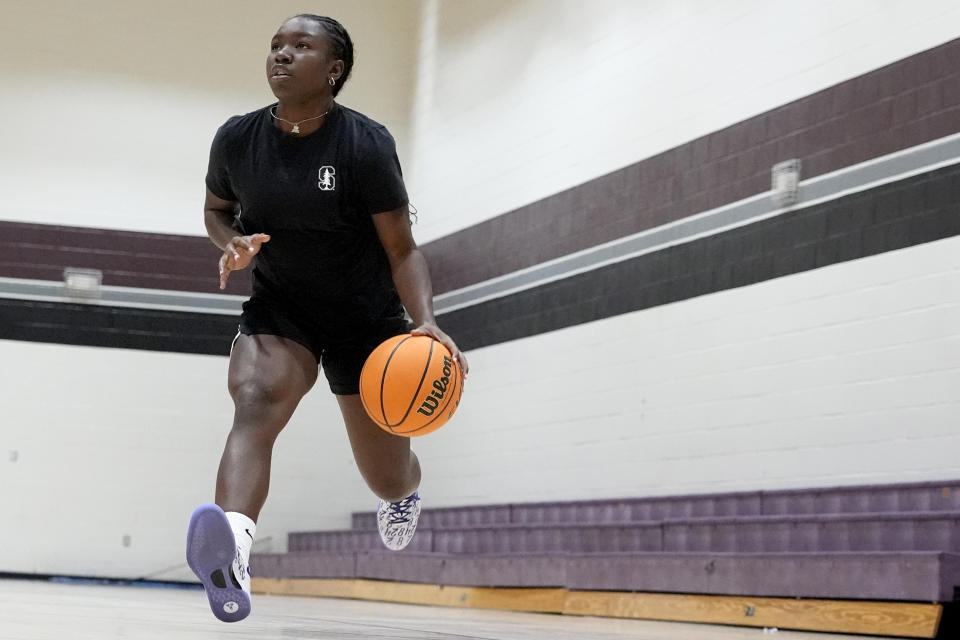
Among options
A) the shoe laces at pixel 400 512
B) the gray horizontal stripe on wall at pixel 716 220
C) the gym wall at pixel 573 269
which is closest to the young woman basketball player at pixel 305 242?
the shoe laces at pixel 400 512

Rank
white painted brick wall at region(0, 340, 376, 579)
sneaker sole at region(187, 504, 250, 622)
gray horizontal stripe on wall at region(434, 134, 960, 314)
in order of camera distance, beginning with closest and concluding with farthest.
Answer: sneaker sole at region(187, 504, 250, 622), gray horizontal stripe on wall at region(434, 134, 960, 314), white painted brick wall at region(0, 340, 376, 579)

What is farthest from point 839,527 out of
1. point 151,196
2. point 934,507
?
point 151,196

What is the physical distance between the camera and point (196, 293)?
12.5m

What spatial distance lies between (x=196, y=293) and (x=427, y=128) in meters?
2.92

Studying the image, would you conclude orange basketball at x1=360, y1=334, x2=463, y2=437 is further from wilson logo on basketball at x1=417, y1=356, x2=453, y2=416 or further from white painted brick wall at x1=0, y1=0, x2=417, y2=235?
white painted brick wall at x1=0, y1=0, x2=417, y2=235

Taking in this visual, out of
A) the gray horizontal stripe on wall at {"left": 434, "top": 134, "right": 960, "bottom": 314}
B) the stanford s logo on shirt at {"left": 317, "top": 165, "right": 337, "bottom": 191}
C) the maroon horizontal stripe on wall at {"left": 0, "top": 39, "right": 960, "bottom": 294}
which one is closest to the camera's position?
the stanford s logo on shirt at {"left": 317, "top": 165, "right": 337, "bottom": 191}

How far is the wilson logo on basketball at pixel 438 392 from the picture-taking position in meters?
3.69

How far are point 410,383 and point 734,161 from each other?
516 centimetres

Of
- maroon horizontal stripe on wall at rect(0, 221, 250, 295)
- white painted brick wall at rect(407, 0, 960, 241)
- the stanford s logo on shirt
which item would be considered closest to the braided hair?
the stanford s logo on shirt

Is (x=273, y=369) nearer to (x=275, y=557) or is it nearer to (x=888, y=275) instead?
(x=888, y=275)

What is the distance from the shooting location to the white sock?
328 centimetres

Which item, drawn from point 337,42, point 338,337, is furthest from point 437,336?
point 337,42

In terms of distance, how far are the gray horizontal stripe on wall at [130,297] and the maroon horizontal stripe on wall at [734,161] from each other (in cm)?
260

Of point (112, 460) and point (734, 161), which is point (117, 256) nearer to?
point (112, 460)
